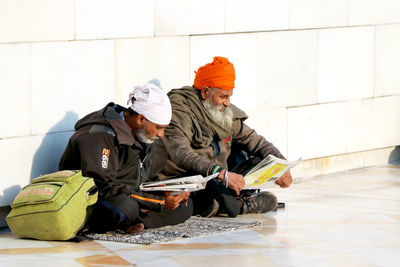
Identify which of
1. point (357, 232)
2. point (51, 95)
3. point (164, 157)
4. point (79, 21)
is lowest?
point (357, 232)

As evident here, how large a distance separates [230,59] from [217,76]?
54.3 inches

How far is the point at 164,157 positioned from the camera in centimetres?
812

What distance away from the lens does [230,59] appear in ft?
31.3

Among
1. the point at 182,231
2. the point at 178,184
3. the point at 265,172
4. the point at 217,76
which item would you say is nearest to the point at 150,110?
the point at 178,184

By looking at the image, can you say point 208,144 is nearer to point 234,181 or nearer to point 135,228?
point 234,181

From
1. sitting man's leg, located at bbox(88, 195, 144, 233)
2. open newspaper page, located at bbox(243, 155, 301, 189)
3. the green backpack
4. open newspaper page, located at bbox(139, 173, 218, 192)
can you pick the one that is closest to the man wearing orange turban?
open newspaper page, located at bbox(243, 155, 301, 189)

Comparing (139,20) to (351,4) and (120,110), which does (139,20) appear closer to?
(120,110)

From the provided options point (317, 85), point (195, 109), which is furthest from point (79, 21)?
point (317, 85)

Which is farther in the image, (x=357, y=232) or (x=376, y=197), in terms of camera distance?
(x=376, y=197)

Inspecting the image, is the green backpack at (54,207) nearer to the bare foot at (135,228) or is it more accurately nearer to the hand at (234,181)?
the bare foot at (135,228)

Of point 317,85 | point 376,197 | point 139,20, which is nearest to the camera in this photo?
point 139,20

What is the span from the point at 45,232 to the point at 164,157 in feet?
4.93

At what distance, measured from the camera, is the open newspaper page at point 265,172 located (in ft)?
25.8

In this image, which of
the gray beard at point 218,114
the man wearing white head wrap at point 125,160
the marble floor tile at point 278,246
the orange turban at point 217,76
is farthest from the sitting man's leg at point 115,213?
the orange turban at point 217,76
